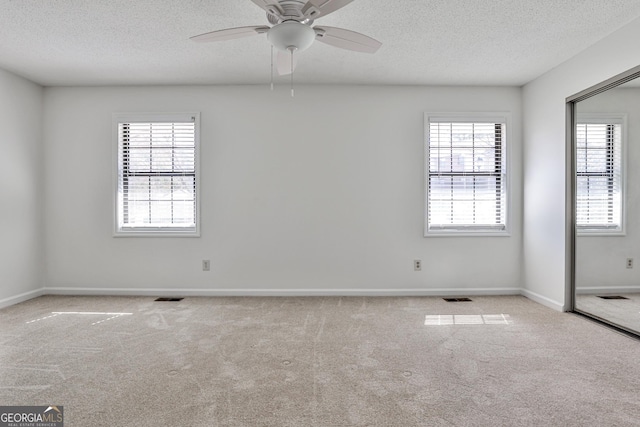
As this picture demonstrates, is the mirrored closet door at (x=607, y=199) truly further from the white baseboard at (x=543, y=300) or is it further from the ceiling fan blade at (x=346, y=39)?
the ceiling fan blade at (x=346, y=39)

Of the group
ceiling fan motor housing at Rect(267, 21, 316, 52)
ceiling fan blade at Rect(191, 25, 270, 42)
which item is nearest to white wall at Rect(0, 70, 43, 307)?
ceiling fan blade at Rect(191, 25, 270, 42)

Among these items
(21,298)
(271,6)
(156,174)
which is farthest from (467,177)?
(21,298)

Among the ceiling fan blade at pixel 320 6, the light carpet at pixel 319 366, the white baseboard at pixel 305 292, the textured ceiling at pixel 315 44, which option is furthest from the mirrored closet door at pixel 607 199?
the ceiling fan blade at pixel 320 6

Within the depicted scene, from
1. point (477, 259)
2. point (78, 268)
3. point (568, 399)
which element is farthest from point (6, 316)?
point (477, 259)

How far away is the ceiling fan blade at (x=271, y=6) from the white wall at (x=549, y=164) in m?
2.93

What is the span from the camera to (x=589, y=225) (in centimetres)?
333

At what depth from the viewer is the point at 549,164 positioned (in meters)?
3.77

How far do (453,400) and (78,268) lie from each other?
4.45 meters

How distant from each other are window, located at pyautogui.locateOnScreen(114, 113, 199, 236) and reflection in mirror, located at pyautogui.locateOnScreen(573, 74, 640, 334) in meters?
4.22

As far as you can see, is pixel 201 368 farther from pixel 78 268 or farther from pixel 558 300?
pixel 558 300

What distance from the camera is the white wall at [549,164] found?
326 centimetres

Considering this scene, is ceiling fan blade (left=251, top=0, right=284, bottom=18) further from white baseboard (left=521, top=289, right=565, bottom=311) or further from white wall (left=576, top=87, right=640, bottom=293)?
white baseboard (left=521, top=289, right=565, bottom=311)

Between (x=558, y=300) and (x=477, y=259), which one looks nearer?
(x=558, y=300)

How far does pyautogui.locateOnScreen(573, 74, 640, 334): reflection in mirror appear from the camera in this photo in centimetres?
290
